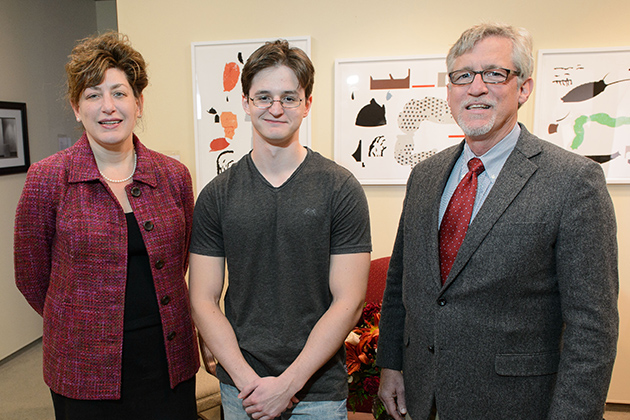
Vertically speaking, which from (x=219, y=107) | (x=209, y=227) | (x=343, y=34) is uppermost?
(x=343, y=34)

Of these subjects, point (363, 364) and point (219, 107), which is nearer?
point (363, 364)

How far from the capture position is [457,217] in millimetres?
1249

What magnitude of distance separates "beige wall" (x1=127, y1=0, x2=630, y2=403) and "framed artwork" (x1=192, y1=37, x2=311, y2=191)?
78 mm

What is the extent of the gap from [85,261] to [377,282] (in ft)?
5.32

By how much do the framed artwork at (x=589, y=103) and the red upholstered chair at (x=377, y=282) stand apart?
49.7 inches

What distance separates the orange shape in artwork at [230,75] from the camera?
2.87 meters

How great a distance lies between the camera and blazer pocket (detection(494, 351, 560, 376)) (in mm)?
1146

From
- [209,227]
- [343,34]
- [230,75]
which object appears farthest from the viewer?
[230,75]

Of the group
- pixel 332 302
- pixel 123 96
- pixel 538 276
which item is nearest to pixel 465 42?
pixel 538 276

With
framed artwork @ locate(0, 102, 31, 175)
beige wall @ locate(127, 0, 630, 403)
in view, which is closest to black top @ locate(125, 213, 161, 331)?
beige wall @ locate(127, 0, 630, 403)

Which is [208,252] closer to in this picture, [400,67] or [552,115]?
[400,67]

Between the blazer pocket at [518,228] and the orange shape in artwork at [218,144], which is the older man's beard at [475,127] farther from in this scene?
the orange shape in artwork at [218,144]

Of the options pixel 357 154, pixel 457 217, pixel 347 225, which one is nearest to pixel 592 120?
pixel 357 154

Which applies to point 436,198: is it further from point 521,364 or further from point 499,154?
point 521,364
